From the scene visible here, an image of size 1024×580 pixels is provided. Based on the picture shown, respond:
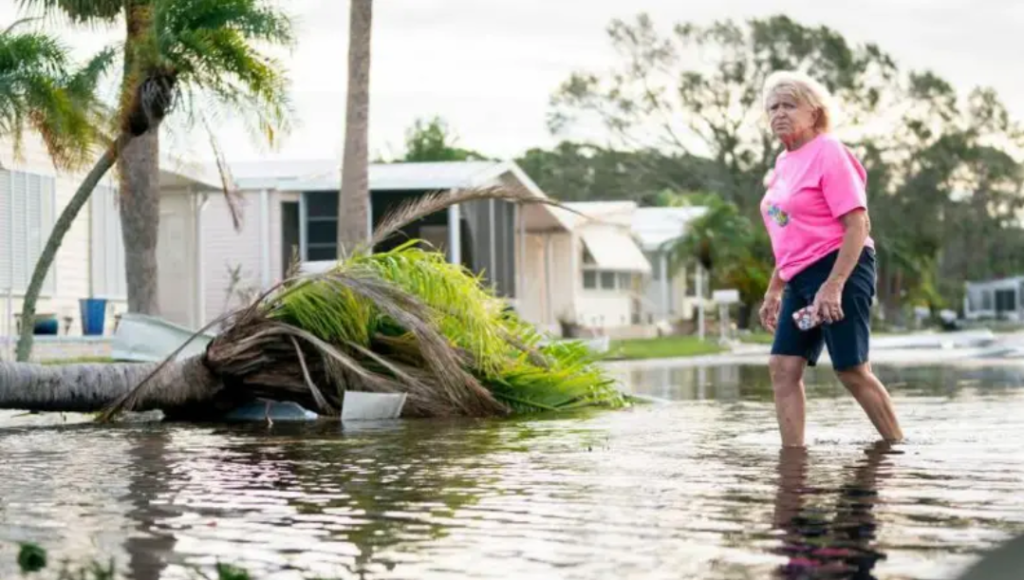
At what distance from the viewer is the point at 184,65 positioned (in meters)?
19.8

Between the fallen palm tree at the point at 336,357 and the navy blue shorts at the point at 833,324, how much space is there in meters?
4.45

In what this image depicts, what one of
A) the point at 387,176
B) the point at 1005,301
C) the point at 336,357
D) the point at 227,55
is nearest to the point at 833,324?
the point at 336,357

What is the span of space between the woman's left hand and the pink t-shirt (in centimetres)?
30

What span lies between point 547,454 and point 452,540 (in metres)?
3.84

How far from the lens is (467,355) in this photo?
14445 mm

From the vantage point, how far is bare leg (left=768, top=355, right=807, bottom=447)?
9.69 metres

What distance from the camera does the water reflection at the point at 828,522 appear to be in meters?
5.43

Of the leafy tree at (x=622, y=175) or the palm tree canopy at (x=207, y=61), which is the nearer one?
the palm tree canopy at (x=207, y=61)

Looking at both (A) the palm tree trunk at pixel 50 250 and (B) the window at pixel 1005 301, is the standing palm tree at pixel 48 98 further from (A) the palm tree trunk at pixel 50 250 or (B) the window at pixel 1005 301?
(B) the window at pixel 1005 301

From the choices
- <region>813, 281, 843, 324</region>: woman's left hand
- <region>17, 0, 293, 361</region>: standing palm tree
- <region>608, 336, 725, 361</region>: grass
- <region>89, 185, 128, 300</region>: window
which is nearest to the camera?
<region>813, 281, 843, 324</region>: woman's left hand

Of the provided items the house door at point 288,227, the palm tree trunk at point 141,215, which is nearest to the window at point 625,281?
the house door at point 288,227

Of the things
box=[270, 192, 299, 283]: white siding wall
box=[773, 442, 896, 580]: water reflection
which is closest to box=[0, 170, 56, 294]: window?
box=[270, 192, 299, 283]: white siding wall

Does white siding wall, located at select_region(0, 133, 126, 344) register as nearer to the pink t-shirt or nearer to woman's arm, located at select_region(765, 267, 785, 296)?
woman's arm, located at select_region(765, 267, 785, 296)

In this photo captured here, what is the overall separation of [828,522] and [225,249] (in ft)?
116
